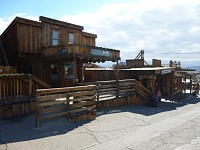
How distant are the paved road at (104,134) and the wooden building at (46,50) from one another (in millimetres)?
5602

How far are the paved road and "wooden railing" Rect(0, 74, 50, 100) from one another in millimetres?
1453

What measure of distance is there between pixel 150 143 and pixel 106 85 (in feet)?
20.9

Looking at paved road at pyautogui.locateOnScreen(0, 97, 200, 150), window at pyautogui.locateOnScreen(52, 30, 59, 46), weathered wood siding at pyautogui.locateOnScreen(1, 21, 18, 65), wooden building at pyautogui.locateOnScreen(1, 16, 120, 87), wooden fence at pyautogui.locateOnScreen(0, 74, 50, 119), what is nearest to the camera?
paved road at pyautogui.locateOnScreen(0, 97, 200, 150)

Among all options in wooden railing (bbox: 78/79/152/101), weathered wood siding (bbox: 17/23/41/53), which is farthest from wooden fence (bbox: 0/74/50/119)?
weathered wood siding (bbox: 17/23/41/53)

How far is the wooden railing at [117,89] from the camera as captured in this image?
12.9m

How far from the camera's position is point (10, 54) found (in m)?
16.9

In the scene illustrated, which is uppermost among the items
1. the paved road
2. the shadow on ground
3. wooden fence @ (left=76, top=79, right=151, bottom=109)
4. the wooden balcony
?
the wooden balcony

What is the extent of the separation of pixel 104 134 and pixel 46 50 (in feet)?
32.0

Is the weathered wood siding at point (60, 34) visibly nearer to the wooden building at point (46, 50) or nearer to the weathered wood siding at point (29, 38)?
the wooden building at point (46, 50)

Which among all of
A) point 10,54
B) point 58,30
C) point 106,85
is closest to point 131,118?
point 106,85

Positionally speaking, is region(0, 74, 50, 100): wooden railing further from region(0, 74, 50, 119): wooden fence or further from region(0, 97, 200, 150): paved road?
region(0, 97, 200, 150): paved road

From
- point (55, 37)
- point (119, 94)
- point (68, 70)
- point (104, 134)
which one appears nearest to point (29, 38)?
point (55, 37)

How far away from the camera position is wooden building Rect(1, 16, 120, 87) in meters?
15.0

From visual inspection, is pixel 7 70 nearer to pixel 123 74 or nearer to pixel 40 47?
pixel 40 47
